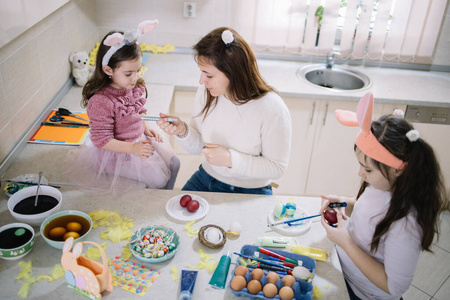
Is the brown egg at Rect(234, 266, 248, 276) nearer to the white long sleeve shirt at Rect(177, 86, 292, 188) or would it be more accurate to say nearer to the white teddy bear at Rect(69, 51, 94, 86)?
the white long sleeve shirt at Rect(177, 86, 292, 188)

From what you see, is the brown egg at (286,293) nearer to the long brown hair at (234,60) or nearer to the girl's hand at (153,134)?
the long brown hair at (234,60)

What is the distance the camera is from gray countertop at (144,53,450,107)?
246cm

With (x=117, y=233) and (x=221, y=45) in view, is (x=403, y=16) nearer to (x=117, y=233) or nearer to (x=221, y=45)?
(x=221, y=45)

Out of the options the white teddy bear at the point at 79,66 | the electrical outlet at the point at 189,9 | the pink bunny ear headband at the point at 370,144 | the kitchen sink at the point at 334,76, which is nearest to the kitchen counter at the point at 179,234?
the pink bunny ear headband at the point at 370,144

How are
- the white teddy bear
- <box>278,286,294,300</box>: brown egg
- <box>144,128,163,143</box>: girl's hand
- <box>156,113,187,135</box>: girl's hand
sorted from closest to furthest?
<box>278,286,294,300</box>: brown egg, <box>156,113,187,135</box>: girl's hand, <box>144,128,163,143</box>: girl's hand, the white teddy bear

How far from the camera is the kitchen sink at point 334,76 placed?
2825mm

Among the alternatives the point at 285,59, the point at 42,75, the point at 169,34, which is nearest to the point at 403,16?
the point at 285,59

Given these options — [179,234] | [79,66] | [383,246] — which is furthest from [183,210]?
[79,66]

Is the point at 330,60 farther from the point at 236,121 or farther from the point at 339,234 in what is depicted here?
the point at 339,234

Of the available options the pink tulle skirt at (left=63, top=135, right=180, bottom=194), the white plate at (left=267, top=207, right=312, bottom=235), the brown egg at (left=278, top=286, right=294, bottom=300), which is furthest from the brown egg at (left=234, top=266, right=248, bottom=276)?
the pink tulle skirt at (left=63, top=135, right=180, bottom=194)

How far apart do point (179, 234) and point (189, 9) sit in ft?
6.33

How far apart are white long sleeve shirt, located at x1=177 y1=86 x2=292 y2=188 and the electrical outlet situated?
1.30m

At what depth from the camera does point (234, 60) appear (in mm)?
1469

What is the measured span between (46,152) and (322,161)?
5.66 ft
